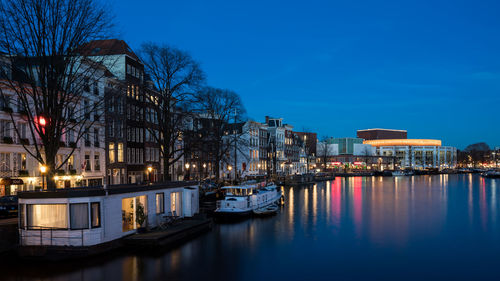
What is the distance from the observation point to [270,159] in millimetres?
122938

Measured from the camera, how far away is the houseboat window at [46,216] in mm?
25781

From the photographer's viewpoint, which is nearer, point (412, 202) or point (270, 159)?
point (412, 202)

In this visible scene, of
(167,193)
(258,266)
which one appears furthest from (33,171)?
(258,266)

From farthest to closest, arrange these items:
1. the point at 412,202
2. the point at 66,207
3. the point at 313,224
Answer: the point at 412,202 < the point at 313,224 < the point at 66,207

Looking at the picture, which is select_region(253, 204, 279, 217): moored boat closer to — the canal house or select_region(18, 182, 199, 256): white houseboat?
the canal house

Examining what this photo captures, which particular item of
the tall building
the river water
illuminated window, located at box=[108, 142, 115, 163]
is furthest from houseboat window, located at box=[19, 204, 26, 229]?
illuminated window, located at box=[108, 142, 115, 163]

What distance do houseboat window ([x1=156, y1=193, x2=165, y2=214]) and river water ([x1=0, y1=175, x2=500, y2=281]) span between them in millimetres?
3700

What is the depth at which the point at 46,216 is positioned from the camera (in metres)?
26.0

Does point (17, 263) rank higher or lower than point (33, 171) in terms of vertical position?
lower

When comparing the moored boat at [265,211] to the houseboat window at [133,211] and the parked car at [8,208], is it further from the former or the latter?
the parked car at [8,208]

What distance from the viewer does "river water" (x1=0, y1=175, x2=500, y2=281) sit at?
25028mm

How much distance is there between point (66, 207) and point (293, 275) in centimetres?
1484

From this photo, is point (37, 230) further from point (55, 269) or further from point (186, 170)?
point (186, 170)

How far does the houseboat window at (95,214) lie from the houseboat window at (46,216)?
5.35 ft
